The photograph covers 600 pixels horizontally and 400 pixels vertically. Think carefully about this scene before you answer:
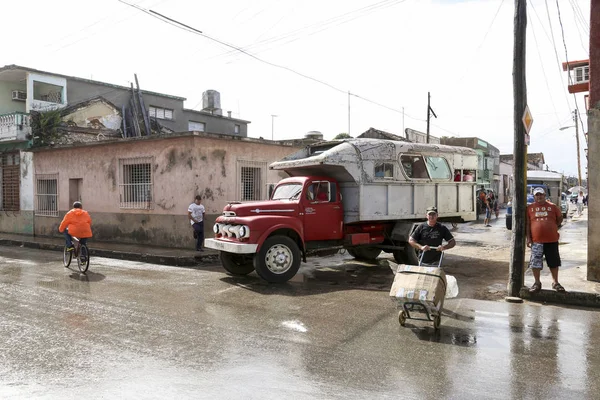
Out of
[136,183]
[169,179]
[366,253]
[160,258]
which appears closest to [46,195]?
[136,183]

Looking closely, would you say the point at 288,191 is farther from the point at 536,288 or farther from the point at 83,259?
the point at 536,288

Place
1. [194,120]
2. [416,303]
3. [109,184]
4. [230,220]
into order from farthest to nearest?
[194,120] < [109,184] < [230,220] < [416,303]

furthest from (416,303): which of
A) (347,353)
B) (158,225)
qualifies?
(158,225)

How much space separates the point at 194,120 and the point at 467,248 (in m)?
24.4

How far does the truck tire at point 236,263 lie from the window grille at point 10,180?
1570 cm

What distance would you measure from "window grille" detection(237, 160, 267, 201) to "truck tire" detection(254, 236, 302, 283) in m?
6.31

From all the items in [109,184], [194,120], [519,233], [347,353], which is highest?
[194,120]

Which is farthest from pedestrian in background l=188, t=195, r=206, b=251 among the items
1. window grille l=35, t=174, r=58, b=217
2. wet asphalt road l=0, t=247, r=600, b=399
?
window grille l=35, t=174, r=58, b=217

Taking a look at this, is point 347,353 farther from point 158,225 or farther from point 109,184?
point 109,184

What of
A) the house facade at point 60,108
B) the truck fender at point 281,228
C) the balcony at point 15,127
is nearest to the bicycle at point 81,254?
the truck fender at point 281,228

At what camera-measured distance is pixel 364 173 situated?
10758 mm

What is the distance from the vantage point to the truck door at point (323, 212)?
10.2m

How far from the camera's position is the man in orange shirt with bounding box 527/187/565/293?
7992 mm

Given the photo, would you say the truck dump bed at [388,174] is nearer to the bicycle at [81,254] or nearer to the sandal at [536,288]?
the sandal at [536,288]
